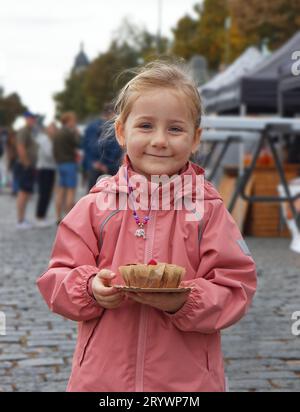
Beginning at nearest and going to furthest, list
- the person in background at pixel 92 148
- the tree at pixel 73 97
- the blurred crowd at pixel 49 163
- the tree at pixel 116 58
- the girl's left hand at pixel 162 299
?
the girl's left hand at pixel 162 299
the person in background at pixel 92 148
the blurred crowd at pixel 49 163
the tree at pixel 116 58
the tree at pixel 73 97

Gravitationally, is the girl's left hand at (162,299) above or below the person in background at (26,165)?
above

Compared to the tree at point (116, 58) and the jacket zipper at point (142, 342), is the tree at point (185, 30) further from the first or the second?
the jacket zipper at point (142, 342)

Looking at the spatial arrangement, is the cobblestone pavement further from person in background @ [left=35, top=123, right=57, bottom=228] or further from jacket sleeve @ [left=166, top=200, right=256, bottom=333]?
person in background @ [left=35, top=123, right=57, bottom=228]

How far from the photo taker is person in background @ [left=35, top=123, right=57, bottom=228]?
1484cm

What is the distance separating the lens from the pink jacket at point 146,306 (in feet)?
8.56

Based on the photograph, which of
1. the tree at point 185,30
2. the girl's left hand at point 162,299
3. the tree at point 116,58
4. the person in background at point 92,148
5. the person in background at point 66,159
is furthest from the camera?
the tree at point 116,58

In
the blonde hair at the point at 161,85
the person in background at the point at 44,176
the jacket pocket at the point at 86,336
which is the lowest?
the person in background at the point at 44,176

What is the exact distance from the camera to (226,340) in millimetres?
5898

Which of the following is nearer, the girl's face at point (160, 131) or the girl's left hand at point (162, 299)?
the girl's left hand at point (162, 299)

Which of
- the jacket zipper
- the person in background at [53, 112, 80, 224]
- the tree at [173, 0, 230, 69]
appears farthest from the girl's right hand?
the tree at [173, 0, 230, 69]

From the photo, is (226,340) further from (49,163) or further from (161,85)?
(49,163)

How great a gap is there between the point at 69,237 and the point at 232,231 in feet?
1.55

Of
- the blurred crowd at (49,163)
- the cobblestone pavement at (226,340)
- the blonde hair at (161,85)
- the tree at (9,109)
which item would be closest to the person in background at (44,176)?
the blurred crowd at (49,163)

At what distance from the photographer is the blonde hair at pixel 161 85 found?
2727 millimetres
